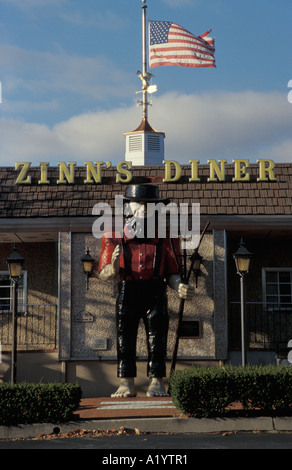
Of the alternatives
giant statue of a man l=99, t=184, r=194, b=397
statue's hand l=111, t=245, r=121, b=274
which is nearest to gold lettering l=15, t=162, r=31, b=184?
giant statue of a man l=99, t=184, r=194, b=397

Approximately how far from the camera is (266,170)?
1576cm

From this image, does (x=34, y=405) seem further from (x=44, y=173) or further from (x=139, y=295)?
(x=44, y=173)

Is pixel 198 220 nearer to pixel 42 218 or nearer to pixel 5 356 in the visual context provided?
pixel 42 218

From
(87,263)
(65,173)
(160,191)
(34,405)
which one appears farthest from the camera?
(65,173)

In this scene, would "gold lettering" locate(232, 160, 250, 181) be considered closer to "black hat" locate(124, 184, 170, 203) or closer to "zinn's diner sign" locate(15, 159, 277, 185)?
"zinn's diner sign" locate(15, 159, 277, 185)

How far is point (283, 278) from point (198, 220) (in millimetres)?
2777

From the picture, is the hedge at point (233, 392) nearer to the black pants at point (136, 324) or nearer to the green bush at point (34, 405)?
the green bush at point (34, 405)

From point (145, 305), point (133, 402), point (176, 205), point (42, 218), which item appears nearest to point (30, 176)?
point (42, 218)

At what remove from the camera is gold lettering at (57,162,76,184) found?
15695 mm

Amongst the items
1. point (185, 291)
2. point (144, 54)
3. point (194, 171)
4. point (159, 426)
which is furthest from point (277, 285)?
point (144, 54)

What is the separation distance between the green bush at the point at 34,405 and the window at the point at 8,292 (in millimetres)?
5519

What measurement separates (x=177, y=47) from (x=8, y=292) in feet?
30.0

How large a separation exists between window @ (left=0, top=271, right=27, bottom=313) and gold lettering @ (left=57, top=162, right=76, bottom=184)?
2.35m

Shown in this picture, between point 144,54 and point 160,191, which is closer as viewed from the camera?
point 160,191
